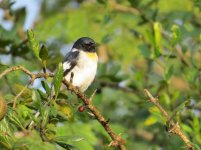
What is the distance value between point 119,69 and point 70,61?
0.71 metres

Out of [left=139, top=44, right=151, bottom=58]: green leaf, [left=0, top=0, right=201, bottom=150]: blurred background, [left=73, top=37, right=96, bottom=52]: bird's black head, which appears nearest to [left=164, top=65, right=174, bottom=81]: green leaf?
[left=0, top=0, right=201, bottom=150]: blurred background

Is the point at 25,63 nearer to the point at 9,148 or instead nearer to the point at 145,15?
the point at 145,15

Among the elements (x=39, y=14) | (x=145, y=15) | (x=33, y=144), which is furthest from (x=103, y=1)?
(x=39, y=14)

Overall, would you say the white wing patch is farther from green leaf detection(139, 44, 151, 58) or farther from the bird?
green leaf detection(139, 44, 151, 58)

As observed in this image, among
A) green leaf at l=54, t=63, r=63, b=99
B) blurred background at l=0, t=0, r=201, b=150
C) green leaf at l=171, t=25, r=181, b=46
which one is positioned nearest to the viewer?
green leaf at l=54, t=63, r=63, b=99

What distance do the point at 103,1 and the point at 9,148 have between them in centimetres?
229

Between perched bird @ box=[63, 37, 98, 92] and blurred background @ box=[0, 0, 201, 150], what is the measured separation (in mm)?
103

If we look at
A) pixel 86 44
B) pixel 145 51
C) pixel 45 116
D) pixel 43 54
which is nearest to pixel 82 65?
pixel 86 44

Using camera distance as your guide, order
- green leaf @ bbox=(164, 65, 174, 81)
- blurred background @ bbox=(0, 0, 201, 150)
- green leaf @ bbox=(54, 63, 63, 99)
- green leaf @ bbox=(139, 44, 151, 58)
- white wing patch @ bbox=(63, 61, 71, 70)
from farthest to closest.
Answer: green leaf @ bbox=(139, 44, 151, 58), white wing patch @ bbox=(63, 61, 71, 70), green leaf @ bbox=(164, 65, 174, 81), blurred background @ bbox=(0, 0, 201, 150), green leaf @ bbox=(54, 63, 63, 99)

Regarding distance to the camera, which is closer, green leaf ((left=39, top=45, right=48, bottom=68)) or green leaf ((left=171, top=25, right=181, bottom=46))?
green leaf ((left=39, top=45, right=48, bottom=68))

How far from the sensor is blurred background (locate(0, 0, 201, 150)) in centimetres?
317

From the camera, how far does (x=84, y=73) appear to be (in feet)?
13.7

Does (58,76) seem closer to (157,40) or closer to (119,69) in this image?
(157,40)

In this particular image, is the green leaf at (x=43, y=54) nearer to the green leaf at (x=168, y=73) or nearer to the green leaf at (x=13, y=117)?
the green leaf at (x=13, y=117)
